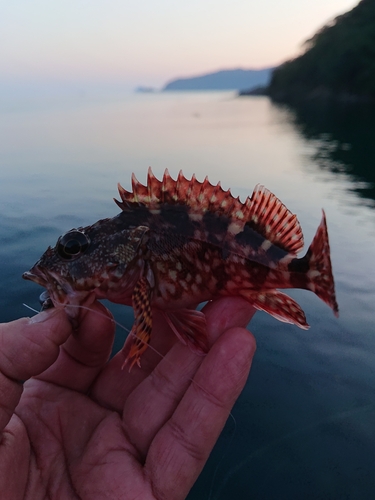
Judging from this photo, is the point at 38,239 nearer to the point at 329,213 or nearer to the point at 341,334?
the point at 341,334

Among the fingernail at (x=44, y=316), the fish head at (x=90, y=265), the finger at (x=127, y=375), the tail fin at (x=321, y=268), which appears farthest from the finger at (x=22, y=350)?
the tail fin at (x=321, y=268)

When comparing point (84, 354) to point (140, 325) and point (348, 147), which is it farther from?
point (348, 147)

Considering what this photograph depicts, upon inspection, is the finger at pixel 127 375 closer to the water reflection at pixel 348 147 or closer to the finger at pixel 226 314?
the finger at pixel 226 314

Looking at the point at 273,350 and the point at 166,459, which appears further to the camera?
the point at 273,350

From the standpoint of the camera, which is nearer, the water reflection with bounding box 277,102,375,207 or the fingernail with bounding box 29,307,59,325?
the fingernail with bounding box 29,307,59,325

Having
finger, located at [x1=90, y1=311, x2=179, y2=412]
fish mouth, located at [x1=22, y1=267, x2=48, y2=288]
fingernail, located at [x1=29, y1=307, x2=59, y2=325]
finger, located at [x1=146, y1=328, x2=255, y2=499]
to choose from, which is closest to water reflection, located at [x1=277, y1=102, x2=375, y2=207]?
finger, located at [x1=90, y1=311, x2=179, y2=412]

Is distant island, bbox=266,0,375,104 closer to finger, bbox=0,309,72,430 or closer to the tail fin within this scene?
the tail fin

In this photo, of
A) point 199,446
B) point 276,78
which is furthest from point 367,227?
point 276,78
